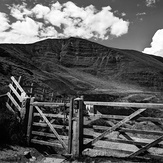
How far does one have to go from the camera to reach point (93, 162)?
15.9 ft

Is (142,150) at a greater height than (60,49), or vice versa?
(60,49)

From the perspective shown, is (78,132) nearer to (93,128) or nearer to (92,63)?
(93,128)

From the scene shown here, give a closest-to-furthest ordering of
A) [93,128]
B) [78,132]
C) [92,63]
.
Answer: [78,132], [93,128], [92,63]

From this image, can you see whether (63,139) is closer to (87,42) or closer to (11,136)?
(11,136)

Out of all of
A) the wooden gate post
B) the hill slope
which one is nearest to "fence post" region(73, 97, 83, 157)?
the wooden gate post

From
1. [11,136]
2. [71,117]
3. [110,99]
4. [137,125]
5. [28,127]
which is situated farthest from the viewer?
[110,99]

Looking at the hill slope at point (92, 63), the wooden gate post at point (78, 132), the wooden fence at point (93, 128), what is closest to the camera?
the wooden fence at point (93, 128)

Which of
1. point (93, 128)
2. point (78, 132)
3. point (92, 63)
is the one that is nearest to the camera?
point (78, 132)

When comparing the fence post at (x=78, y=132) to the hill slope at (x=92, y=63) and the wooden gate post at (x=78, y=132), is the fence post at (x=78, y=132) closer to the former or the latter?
the wooden gate post at (x=78, y=132)

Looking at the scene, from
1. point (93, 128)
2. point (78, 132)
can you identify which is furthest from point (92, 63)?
point (78, 132)

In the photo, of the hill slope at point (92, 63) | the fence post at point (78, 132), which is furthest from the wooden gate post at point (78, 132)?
the hill slope at point (92, 63)

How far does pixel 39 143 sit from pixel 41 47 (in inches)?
2741

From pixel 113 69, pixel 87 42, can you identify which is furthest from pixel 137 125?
pixel 87 42

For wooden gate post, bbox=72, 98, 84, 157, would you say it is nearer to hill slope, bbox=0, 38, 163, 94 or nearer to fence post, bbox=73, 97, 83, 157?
fence post, bbox=73, 97, 83, 157
